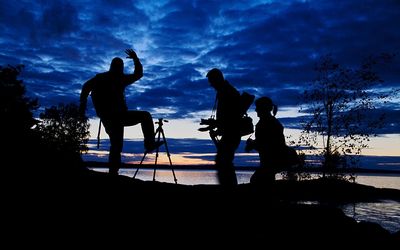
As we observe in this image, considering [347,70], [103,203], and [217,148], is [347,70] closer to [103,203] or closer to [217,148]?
[217,148]

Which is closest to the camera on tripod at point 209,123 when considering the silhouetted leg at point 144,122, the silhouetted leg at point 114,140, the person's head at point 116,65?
the silhouetted leg at point 144,122

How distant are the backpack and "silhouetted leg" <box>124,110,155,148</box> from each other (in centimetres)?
267

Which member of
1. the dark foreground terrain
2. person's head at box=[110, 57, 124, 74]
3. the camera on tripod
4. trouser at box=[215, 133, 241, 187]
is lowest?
the dark foreground terrain

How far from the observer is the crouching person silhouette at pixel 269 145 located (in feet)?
21.4

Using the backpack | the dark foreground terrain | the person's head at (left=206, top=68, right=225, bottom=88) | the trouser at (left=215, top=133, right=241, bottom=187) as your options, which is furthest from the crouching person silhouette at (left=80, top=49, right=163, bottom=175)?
the backpack

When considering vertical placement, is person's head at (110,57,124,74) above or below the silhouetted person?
above

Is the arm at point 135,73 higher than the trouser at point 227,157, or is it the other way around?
the arm at point 135,73

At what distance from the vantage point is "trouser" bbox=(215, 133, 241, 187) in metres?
6.72

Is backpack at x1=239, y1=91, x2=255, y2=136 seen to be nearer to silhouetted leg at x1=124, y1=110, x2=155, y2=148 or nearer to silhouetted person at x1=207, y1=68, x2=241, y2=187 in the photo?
silhouetted person at x1=207, y1=68, x2=241, y2=187

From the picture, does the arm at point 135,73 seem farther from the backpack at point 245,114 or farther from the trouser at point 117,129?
the backpack at point 245,114

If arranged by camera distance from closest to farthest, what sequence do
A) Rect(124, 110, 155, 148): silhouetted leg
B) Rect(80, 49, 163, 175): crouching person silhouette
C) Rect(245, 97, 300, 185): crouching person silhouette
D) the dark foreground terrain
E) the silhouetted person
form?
1. the dark foreground terrain
2. Rect(245, 97, 300, 185): crouching person silhouette
3. the silhouetted person
4. Rect(80, 49, 163, 175): crouching person silhouette
5. Rect(124, 110, 155, 148): silhouetted leg

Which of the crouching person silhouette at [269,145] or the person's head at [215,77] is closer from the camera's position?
the crouching person silhouette at [269,145]

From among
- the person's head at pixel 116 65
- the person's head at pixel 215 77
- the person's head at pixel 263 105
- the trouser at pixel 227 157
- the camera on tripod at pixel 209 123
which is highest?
the person's head at pixel 116 65

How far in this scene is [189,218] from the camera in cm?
627
